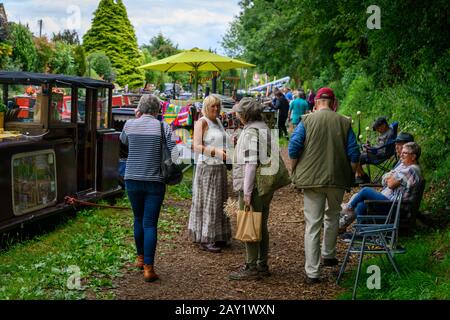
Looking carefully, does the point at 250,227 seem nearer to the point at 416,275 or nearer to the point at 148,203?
the point at 148,203

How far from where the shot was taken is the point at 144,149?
640 centimetres

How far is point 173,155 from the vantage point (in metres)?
6.51

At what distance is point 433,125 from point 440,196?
109 cm

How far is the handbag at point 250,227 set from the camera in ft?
20.5

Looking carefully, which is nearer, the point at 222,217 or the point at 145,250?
the point at 145,250

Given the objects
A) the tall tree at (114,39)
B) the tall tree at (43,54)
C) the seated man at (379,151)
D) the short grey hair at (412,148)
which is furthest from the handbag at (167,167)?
the tall tree at (114,39)

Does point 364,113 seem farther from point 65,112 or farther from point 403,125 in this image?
point 65,112

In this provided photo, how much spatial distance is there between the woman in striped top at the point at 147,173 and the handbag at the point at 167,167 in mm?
32

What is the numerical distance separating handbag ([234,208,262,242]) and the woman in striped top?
2.69 feet

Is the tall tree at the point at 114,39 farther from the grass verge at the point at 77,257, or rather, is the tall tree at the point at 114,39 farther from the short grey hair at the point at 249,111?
the short grey hair at the point at 249,111

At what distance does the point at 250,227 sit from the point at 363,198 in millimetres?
1782

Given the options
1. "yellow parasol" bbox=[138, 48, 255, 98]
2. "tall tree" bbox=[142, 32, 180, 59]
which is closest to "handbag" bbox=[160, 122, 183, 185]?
"yellow parasol" bbox=[138, 48, 255, 98]

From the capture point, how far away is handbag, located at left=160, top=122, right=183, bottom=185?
251 inches
